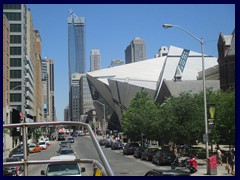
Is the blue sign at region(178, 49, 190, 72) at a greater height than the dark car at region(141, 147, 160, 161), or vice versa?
the blue sign at region(178, 49, 190, 72)

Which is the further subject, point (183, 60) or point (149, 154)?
point (183, 60)

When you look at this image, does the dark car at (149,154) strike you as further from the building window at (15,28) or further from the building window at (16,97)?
the building window at (15,28)

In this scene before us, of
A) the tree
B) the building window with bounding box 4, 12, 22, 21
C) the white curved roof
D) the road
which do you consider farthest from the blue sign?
the road

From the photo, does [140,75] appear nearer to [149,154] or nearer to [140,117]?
[140,117]

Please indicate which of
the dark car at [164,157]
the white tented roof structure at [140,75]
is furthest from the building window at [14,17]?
the dark car at [164,157]

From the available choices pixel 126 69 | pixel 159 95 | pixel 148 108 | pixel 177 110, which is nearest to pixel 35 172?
pixel 177 110

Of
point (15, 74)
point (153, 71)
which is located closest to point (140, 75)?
point (153, 71)

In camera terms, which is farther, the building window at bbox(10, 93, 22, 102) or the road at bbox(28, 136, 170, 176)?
the building window at bbox(10, 93, 22, 102)

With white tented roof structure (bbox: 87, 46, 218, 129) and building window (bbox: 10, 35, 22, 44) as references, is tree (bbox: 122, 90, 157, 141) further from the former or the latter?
building window (bbox: 10, 35, 22, 44)

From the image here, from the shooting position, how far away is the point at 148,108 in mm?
56438
